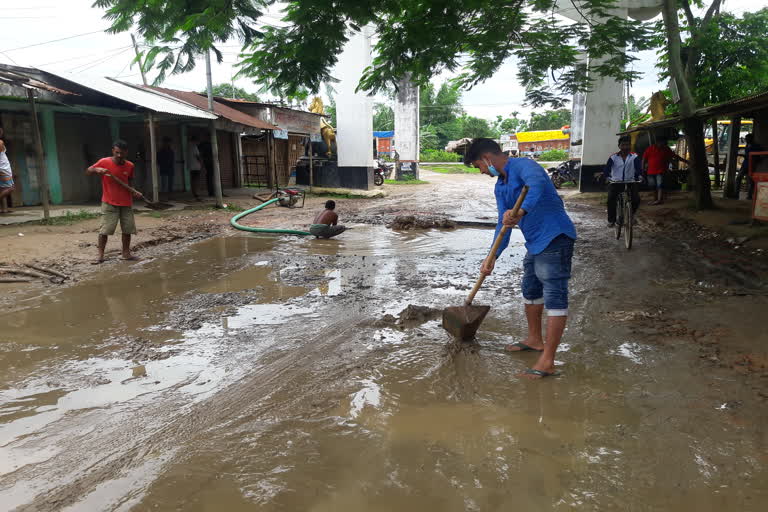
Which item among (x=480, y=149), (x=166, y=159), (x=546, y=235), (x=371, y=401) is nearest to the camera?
(x=371, y=401)

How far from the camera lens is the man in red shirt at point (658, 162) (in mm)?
11977

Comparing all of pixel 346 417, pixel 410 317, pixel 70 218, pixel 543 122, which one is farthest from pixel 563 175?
pixel 543 122

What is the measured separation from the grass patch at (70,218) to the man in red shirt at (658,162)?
12.6m

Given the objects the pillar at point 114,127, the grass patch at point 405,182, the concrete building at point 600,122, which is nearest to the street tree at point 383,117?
the grass patch at point 405,182

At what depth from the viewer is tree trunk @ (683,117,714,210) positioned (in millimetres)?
10375

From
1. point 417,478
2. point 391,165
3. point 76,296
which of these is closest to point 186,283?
point 76,296

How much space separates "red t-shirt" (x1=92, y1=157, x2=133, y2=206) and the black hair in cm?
521

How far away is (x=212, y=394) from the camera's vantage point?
329 cm

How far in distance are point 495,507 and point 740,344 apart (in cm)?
296

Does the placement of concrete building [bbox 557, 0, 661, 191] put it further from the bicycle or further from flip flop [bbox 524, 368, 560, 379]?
flip flop [bbox 524, 368, 560, 379]

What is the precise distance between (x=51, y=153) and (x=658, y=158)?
1438cm

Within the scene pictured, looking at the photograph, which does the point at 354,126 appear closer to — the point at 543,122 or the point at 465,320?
the point at 465,320

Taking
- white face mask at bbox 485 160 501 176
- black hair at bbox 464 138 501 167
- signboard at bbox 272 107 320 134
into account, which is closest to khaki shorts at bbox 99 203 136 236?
black hair at bbox 464 138 501 167

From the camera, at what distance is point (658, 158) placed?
1204 centimetres
